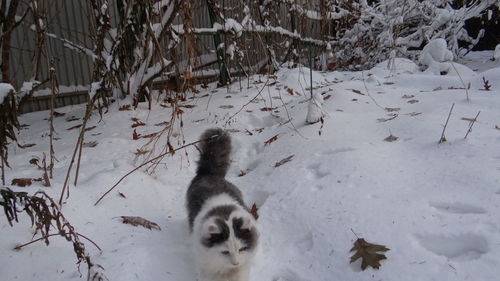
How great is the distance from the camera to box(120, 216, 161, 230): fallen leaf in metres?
2.49

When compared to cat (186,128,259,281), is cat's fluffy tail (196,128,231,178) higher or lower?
higher

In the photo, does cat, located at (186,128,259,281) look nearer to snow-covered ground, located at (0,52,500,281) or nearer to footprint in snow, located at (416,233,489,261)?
snow-covered ground, located at (0,52,500,281)

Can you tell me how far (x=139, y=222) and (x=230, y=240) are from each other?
0.79 metres

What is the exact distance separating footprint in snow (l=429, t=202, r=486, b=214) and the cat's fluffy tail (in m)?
1.62

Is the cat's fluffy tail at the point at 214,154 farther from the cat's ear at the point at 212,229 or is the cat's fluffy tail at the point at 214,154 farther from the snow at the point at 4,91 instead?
the snow at the point at 4,91

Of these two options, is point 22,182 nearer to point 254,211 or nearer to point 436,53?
point 254,211

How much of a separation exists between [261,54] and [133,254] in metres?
6.32

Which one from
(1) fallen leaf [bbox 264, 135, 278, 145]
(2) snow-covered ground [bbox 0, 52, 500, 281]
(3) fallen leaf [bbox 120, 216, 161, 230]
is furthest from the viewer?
(1) fallen leaf [bbox 264, 135, 278, 145]

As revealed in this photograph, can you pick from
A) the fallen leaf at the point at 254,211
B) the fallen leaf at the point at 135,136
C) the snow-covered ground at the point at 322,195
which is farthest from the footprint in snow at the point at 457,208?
the fallen leaf at the point at 135,136

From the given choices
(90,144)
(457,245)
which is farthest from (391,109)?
(90,144)

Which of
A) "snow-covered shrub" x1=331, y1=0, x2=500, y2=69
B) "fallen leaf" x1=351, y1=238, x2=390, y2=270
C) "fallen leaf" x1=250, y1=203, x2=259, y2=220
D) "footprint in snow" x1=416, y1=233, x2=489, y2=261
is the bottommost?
"fallen leaf" x1=250, y1=203, x2=259, y2=220

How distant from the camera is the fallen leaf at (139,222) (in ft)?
8.16

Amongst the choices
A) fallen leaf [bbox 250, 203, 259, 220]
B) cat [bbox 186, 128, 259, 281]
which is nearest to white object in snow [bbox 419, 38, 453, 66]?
fallen leaf [bbox 250, 203, 259, 220]

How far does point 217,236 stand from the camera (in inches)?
85.2
